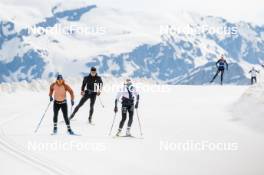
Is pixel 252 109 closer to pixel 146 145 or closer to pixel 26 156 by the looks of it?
pixel 146 145

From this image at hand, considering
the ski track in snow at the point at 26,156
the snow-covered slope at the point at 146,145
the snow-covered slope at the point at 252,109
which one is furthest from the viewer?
the snow-covered slope at the point at 252,109

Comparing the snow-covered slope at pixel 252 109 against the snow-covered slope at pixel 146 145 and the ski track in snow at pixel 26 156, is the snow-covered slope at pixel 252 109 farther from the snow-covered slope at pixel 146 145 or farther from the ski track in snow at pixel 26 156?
the ski track in snow at pixel 26 156

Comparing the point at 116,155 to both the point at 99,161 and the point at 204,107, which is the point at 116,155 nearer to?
the point at 99,161

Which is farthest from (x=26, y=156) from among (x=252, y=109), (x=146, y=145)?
(x=252, y=109)

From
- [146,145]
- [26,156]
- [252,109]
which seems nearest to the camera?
[26,156]

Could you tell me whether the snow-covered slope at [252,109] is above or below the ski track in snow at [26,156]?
above

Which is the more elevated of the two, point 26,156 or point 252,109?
point 252,109

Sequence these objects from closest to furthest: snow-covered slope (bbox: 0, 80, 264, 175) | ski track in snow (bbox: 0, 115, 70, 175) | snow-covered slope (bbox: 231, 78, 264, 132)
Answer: ski track in snow (bbox: 0, 115, 70, 175), snow-covered slope (bbox: 0, 80, 264, 175), snow-covered slope (bbox: 231, 78, 264, 132)

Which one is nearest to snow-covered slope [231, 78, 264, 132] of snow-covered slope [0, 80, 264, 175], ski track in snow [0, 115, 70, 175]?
snow-covered slope [0, 80, 264, 175]

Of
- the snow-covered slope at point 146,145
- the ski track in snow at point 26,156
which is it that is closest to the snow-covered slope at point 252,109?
the snow-covered slope at point 146,145

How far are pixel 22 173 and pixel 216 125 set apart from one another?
13.1 m

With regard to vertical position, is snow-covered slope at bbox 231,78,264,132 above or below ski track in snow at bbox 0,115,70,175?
above

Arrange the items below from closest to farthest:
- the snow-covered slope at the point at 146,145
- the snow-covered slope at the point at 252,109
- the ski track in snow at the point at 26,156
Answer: the ski track in snow at the point at 26,156
the snow-covered slope at the point at 146,145
the snow-covered slope at the point at 252,109

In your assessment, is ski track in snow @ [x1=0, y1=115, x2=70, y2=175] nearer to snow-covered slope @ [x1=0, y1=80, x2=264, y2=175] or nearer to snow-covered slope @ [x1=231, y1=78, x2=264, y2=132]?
snow-covered slope @ [x1=0, y1=80, x2=264, y2=175]
